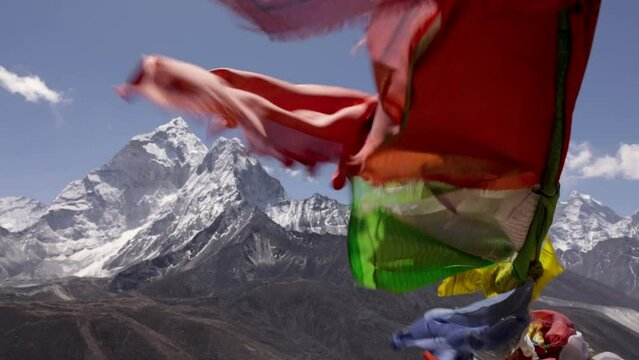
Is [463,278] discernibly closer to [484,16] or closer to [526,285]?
[526,285]

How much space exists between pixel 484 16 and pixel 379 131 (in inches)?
22.2

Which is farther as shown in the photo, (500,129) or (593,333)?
(593,333)

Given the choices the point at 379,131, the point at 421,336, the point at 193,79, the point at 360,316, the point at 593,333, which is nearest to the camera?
the point at 379,131

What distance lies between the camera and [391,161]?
2.66 m

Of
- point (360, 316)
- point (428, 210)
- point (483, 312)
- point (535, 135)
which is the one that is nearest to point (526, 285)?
point (483, 312)

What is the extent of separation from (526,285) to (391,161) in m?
0.89

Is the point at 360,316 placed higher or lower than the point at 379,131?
higher

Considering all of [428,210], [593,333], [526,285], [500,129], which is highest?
[593,333]

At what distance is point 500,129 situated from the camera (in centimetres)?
257

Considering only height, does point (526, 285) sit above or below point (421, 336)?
above

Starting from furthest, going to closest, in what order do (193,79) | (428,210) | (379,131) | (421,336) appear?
1. (421,336)
2. (428,210)
3. (193,79)
4. (379,131)

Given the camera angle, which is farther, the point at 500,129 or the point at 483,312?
the point at 483,312

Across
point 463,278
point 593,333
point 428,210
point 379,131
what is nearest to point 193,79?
point 379,131

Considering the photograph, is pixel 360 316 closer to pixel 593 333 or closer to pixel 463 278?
pixel 593 333
